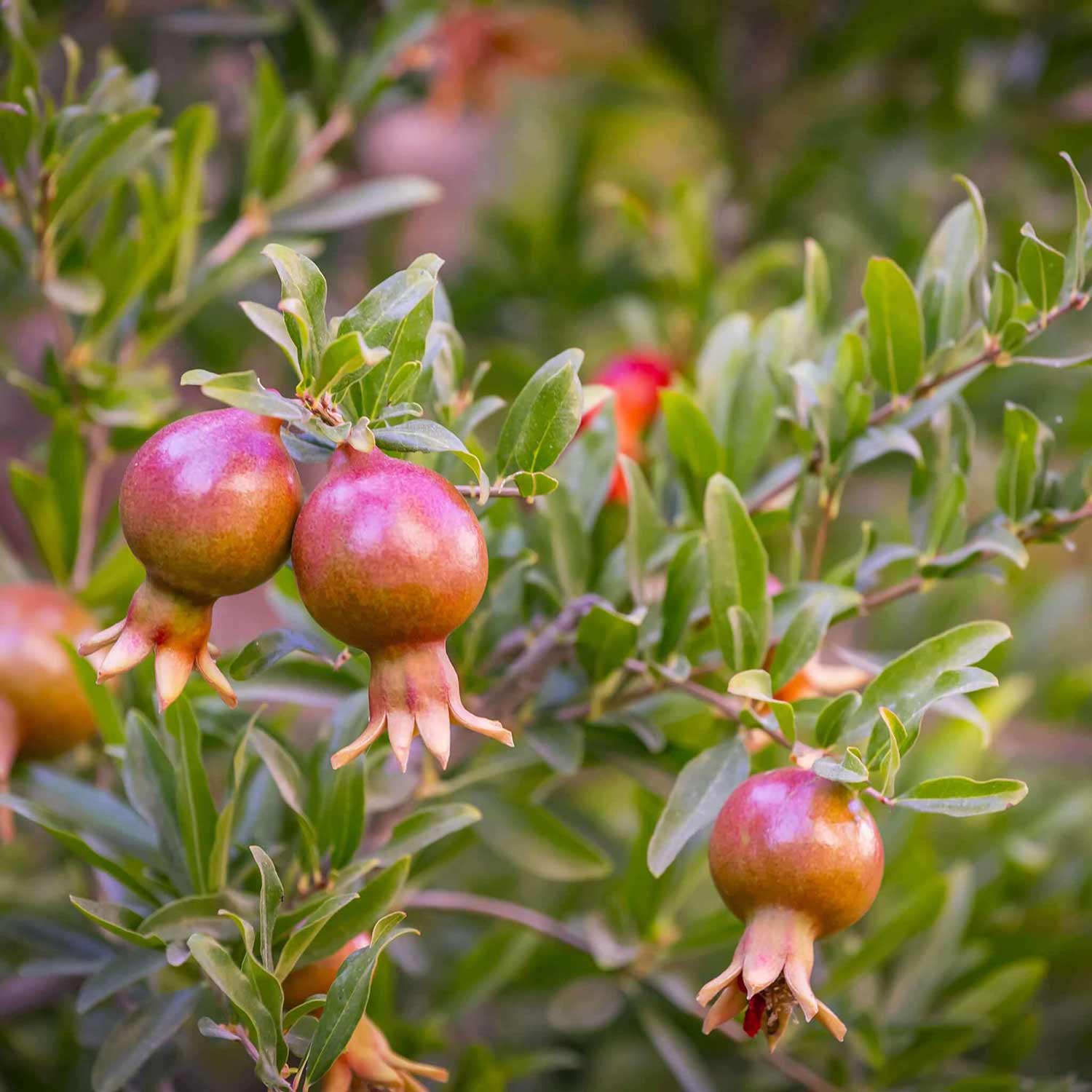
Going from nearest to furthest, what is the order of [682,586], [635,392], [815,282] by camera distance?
[682,586], [815,282], [635,392]

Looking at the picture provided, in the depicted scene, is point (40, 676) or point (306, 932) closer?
point (306, 932)

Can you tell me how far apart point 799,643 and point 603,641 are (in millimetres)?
116

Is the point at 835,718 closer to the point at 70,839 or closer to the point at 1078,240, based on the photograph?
the point at 1078,240

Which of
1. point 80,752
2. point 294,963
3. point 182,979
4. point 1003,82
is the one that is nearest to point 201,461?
point 294,963

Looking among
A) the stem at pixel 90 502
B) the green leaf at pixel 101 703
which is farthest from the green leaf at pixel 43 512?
the green leaf at pixel 101 703

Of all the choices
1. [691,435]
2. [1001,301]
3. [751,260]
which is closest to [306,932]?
[691,435]

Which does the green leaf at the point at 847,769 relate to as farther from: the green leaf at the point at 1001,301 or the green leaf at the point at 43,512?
the green leaf at the point at 43,512

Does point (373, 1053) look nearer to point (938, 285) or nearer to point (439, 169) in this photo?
point (938, 285)

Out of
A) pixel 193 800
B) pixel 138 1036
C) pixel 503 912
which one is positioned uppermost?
pixel 193 800

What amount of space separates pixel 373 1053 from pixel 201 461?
333 mm

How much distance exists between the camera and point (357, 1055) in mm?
604

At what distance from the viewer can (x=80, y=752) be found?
2.96 ft

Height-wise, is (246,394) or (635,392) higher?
(246,394)

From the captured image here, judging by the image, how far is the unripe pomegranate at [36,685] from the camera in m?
0.76
